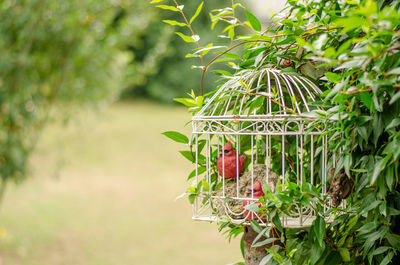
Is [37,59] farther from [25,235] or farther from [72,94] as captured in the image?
[25,235]

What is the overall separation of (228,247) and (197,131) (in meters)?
4.00

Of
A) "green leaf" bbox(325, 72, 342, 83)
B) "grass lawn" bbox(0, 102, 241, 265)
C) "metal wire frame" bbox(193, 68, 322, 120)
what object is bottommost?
"grass lawn" bbox(0, 102, 241, 265)

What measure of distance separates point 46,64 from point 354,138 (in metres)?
3.34

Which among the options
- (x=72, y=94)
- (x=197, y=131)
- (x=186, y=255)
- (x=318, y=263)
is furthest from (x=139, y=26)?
(x=318, y=263)

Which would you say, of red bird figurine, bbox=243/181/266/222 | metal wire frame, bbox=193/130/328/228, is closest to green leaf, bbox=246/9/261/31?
metal wire frame, bbox=193/130/328/228

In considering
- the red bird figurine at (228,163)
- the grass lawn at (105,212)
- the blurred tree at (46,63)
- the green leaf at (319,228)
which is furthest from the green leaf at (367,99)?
the grass lawn at (105,212)

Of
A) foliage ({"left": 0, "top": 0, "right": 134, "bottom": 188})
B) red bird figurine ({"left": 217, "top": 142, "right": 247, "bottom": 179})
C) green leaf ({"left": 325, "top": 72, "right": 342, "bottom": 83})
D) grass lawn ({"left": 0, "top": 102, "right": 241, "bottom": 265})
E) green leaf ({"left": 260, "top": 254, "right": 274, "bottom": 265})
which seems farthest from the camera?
grass lawn ({"left": 0, "top": 102, "right": 241, "bottom": 265})

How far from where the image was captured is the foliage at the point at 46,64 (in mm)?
3119

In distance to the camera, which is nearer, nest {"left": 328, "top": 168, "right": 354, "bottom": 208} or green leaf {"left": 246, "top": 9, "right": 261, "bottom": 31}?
nest {"left": 328, "top": 168, "right": 354, "bottom": 208}

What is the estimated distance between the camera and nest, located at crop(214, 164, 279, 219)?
100 cm

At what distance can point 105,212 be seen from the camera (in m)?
5.90

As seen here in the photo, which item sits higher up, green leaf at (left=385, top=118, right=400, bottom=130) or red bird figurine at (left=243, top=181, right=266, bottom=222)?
green leaf at (left=385, top=118, right=400, bottom=130)

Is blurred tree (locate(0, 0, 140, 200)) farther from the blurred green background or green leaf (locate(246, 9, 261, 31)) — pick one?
green leaf (locate(246, 9, 261, 31))

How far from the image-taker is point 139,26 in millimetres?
4023
